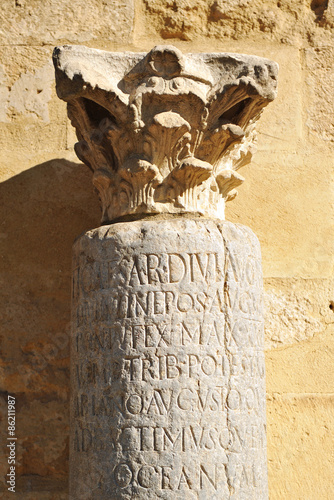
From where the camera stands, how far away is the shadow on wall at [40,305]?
343 cm

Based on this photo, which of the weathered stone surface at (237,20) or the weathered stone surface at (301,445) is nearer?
the weathered stone surface at (301,445)

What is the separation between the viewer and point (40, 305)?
3578mm

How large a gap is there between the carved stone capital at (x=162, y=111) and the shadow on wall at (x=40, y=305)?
0.68m

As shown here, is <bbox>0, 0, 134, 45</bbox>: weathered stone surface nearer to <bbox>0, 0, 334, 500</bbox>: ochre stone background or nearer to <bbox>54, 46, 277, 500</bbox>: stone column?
<bbox>0, 0, 334, 500</bbox>: ochre stone background

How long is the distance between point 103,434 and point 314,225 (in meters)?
1.69

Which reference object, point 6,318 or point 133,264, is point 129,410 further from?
point 6,318

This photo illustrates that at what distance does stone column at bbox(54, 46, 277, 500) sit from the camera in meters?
2.65

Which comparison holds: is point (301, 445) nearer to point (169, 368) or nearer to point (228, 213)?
point (169, 368)

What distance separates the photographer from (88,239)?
2.94 m

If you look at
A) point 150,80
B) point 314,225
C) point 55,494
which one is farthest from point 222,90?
point 55,494

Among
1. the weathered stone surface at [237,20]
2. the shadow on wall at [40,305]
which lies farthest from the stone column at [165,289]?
the weathered stone surface at [237,20]

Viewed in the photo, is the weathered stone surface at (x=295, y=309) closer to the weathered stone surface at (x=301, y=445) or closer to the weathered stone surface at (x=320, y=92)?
the weathered stone surface at (x=301, y=445)

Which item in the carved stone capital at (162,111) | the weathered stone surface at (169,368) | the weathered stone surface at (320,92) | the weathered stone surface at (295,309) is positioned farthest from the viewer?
the weathered stone surface at (320,92)

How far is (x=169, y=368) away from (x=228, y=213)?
1.29 metres
